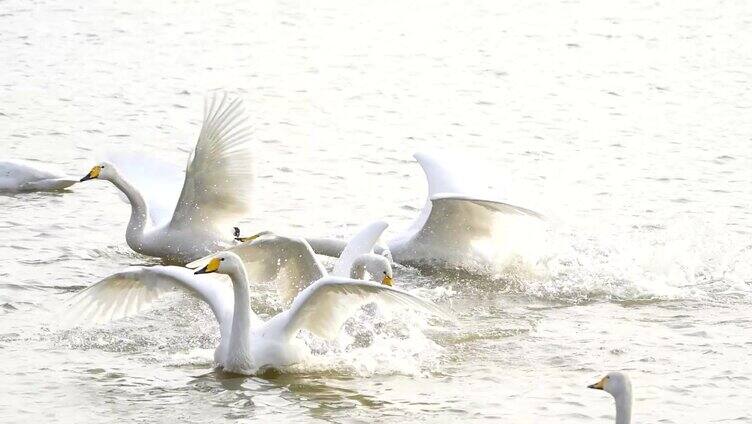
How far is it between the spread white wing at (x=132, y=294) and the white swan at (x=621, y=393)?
2845 mm

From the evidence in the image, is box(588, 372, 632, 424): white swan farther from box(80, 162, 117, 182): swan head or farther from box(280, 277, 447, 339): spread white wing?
box(80, 162, 117, 182): swan head

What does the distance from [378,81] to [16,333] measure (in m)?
10.4

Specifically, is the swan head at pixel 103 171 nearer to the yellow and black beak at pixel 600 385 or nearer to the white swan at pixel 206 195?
the white swan at pixel 206 195

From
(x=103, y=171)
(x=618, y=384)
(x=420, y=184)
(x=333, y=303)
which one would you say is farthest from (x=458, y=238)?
(x=618, y=384)

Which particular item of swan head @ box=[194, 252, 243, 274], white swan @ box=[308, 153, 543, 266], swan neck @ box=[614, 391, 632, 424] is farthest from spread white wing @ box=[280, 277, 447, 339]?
white swan @ box=[308, 153, 543, 266]

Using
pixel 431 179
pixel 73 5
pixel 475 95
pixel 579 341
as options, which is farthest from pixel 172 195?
pixel 73 5

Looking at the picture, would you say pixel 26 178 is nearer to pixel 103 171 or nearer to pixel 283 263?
pixel 103 171

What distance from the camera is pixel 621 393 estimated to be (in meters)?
8.26

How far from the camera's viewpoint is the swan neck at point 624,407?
27.0ft

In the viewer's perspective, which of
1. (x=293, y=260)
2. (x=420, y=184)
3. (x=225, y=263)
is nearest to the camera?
(x=225, y=263)

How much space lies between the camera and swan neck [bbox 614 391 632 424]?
8.23 meters

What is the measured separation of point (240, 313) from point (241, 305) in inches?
1.9

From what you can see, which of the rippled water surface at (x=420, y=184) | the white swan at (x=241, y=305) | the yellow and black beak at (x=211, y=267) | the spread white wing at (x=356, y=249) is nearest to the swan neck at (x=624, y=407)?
the rippled water surface at (x=420, y=184)

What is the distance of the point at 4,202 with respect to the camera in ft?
46.6
